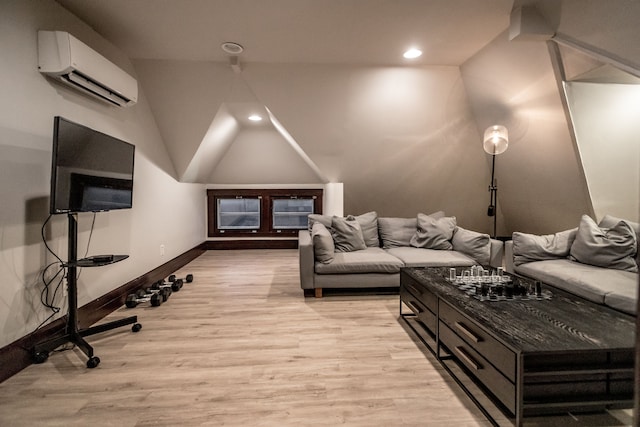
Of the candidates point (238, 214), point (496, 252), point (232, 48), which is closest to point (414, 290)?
point (496, 252)

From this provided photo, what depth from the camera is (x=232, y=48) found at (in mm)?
3191

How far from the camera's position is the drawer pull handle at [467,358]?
5.54 feet

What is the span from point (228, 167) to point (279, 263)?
2.32 m

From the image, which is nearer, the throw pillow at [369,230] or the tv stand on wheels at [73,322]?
the tv stand on wheels at [73,322]

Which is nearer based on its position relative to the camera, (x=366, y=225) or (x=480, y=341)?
(x=480, y=341)

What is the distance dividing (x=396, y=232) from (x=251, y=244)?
3.35m

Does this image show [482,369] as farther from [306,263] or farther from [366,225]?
[366,225]

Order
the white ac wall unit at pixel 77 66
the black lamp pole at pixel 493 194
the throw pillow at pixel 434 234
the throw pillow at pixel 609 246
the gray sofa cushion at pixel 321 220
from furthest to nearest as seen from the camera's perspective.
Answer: the black lamp pole at pixel 493 194
the gray sofa cushion at pixel 321 220
the throw pillow at pixel 434 234
the throw pillow at pixel 609 246
the white ac wall unit at pixel 77 66

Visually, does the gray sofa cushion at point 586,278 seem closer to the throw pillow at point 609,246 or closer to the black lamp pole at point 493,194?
the throw pillow at point 609,246

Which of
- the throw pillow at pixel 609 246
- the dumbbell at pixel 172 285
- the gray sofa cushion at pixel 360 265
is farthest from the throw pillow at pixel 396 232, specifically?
the dumbbell at pixel 172 285

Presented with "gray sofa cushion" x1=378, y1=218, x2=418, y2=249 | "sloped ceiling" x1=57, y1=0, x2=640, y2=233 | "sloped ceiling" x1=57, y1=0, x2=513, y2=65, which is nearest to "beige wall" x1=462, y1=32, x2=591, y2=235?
"sloped ceiling" x1=57, y1=0, x2=640, y2=233

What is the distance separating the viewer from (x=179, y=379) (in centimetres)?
196

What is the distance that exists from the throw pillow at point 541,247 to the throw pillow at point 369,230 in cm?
152

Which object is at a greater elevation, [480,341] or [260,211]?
[260,211]
